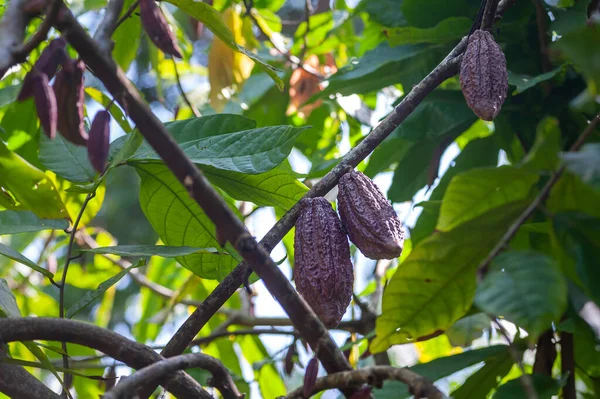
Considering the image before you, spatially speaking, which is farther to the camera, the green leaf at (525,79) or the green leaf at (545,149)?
the green leaf at (525,79)

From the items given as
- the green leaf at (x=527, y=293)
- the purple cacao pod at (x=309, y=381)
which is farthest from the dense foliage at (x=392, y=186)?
the purple cacao pod at (x=309, y=381)

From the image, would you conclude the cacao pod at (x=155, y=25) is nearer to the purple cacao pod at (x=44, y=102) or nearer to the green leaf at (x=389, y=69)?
the purple cacao pod at (x=44, y=102)

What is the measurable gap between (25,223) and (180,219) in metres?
0.35

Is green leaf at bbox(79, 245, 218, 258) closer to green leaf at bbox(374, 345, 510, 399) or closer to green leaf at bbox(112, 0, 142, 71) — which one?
green leaf at bbox(374, 345, 510, 399)

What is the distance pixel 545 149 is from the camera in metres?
0.75

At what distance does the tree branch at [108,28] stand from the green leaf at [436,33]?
2.94 feet

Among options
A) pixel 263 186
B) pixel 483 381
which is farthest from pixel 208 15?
pixel 483 381

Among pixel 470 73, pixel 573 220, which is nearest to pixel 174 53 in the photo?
pixel 470 73

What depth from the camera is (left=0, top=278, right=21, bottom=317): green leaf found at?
119cm

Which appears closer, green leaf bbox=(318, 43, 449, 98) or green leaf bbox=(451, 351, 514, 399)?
green leaf bbox=(451, 351, 514, 399)

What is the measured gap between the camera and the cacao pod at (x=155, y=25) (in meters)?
1.05

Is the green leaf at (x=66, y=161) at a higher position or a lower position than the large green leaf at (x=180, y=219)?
higher

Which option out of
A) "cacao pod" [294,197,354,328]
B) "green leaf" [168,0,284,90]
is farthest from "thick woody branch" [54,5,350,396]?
"green leaf" [168,0,284,90]

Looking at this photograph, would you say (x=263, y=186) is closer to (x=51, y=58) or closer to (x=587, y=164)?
(x=51, y=58)
